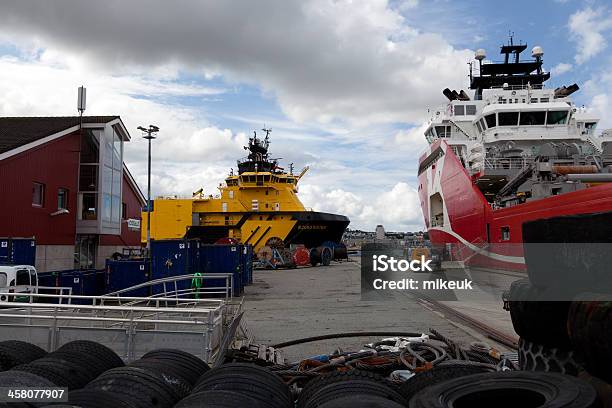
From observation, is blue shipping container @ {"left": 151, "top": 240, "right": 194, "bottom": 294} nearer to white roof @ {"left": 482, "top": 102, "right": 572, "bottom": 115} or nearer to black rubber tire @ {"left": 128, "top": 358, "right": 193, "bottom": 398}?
black rubber tire @ {"left": 128, "top": 358, "right": 193, "bottom": 398}

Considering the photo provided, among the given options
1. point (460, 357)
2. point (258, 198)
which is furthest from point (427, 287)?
point (258, 198)

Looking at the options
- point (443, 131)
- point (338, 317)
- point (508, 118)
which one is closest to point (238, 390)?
point (338, 317)

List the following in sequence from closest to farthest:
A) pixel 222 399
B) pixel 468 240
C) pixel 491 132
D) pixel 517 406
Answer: pixel 517 406
pixel 222 399
pixel 468 240
pixel 491 132

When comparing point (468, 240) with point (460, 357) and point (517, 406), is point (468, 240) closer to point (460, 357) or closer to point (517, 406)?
point (460, 357)

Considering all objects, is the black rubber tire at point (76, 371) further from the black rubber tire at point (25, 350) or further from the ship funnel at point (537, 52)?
the ship funnel at point (537, 52)

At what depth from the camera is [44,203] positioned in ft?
63.1

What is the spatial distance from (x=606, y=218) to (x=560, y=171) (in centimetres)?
1584

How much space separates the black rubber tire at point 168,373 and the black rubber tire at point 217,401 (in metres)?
0.83

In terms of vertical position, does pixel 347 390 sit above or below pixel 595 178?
below

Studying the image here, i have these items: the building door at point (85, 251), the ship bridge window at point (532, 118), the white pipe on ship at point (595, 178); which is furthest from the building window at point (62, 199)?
the ship bridge window at point (532, 118)

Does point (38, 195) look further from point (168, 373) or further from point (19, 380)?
point (19, 380)

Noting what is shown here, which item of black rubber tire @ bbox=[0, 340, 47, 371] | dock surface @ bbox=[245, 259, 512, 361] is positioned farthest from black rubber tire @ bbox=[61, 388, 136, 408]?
→ dock surface @ bbox=[245, 259, 512, 361]

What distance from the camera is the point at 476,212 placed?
74.1 feet

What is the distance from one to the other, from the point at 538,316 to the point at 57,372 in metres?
3.84
